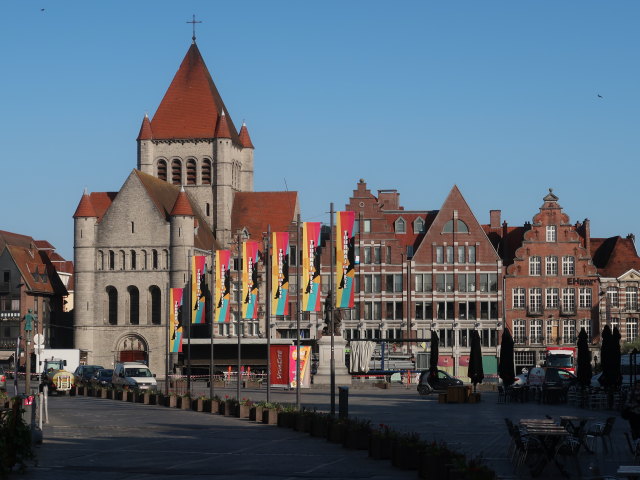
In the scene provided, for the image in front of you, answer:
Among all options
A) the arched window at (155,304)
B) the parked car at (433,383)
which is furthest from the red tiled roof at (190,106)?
the parked car at (433,383)

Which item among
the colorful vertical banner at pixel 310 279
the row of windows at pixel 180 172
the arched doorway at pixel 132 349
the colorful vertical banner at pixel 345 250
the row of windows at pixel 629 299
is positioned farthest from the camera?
the row of windows at pixel 180 172

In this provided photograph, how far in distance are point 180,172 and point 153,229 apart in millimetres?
10752

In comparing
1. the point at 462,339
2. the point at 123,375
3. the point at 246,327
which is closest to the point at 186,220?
the point at 246,327

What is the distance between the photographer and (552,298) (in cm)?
9506

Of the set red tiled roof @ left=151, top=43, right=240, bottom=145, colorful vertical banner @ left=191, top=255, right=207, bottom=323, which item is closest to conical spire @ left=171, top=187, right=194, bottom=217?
red tiled roof @ left=151, top=43, right=240, bottom=145

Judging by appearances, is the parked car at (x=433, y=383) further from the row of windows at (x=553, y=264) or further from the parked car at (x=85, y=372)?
the row of windows at (x=553, y=264)

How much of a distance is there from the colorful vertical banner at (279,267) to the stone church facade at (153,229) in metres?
51.4

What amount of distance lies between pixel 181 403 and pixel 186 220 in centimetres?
6084

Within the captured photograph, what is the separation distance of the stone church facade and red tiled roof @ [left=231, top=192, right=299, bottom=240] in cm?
27

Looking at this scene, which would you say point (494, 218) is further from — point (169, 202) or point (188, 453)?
point (188, 453)

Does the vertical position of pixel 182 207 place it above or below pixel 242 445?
above

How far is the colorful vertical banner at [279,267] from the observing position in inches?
1982

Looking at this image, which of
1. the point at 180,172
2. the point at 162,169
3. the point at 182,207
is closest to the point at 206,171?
the point at 180,172

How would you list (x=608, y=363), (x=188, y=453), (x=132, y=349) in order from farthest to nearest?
1. (x=132, y=349)
2. (x=608, y=363)
3. (x=188, y=453)
